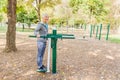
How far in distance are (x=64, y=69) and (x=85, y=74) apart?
716 mm

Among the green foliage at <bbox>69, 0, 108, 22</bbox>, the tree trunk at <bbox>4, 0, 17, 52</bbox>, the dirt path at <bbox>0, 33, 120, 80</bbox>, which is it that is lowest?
the dirt path at <bbox>0, 33, 120, 80</bbox>

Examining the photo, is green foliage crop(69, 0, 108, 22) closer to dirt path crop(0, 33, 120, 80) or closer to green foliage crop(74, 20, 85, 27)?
green foliage crop(74, 20, 85, 27)

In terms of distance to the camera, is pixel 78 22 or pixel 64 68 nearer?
pixel 64 68

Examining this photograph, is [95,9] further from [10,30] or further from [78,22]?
[10,30]

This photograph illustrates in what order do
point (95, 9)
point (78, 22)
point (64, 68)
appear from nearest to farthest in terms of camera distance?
point (64, 68) < point (95, 9) < point (78, 22)

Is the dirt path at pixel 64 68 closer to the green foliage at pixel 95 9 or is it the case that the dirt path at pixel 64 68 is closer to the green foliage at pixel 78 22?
the green foliage at pixel 95 9

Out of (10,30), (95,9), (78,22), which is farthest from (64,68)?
(78,22)

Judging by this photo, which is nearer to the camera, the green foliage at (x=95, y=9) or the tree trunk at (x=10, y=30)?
the tree trunk at (x=10, y=30)

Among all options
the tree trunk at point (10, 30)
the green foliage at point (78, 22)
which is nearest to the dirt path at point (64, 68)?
the tree trunk at point (10, 30)

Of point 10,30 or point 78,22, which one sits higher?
point 78,22

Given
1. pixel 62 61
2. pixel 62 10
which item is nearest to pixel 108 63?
pixel 62 61

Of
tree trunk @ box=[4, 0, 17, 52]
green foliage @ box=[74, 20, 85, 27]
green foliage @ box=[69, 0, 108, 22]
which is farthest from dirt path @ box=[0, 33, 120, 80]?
green foliage @ box=[74, 20, 85, 27]

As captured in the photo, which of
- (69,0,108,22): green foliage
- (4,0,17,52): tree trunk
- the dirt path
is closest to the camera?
the dirt path

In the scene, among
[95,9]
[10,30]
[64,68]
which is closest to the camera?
[64,68]
